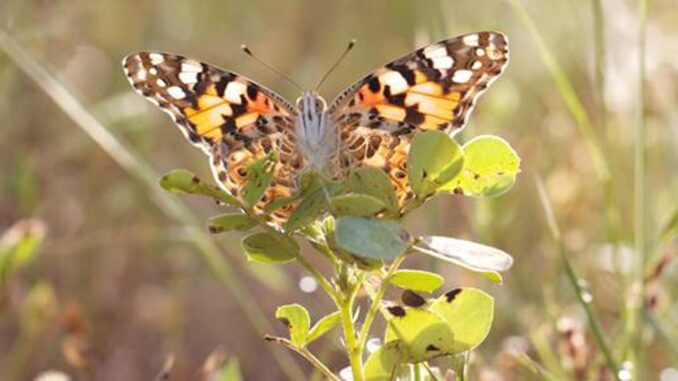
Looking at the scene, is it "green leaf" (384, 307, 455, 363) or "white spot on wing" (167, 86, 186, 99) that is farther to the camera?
"white spot on wing" (167, 86, 186, 99)

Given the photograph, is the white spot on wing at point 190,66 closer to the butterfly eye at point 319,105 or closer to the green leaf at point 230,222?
→ the butterfly eye at point 319,105

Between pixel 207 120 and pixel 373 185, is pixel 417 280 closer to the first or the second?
pixel 373 185

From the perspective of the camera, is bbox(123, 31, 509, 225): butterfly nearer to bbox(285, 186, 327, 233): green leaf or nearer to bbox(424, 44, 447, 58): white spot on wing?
bbox(424, 44, 447, 58): white spot on wing

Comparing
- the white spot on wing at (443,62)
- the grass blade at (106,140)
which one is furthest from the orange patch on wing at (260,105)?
the grass blade at (106,140)

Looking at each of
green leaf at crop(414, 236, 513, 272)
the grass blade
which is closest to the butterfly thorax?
the grass blade

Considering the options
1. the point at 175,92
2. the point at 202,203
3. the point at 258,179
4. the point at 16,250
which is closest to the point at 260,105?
the point at 175,92

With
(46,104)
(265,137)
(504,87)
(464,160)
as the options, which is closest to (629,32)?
(504,87)
